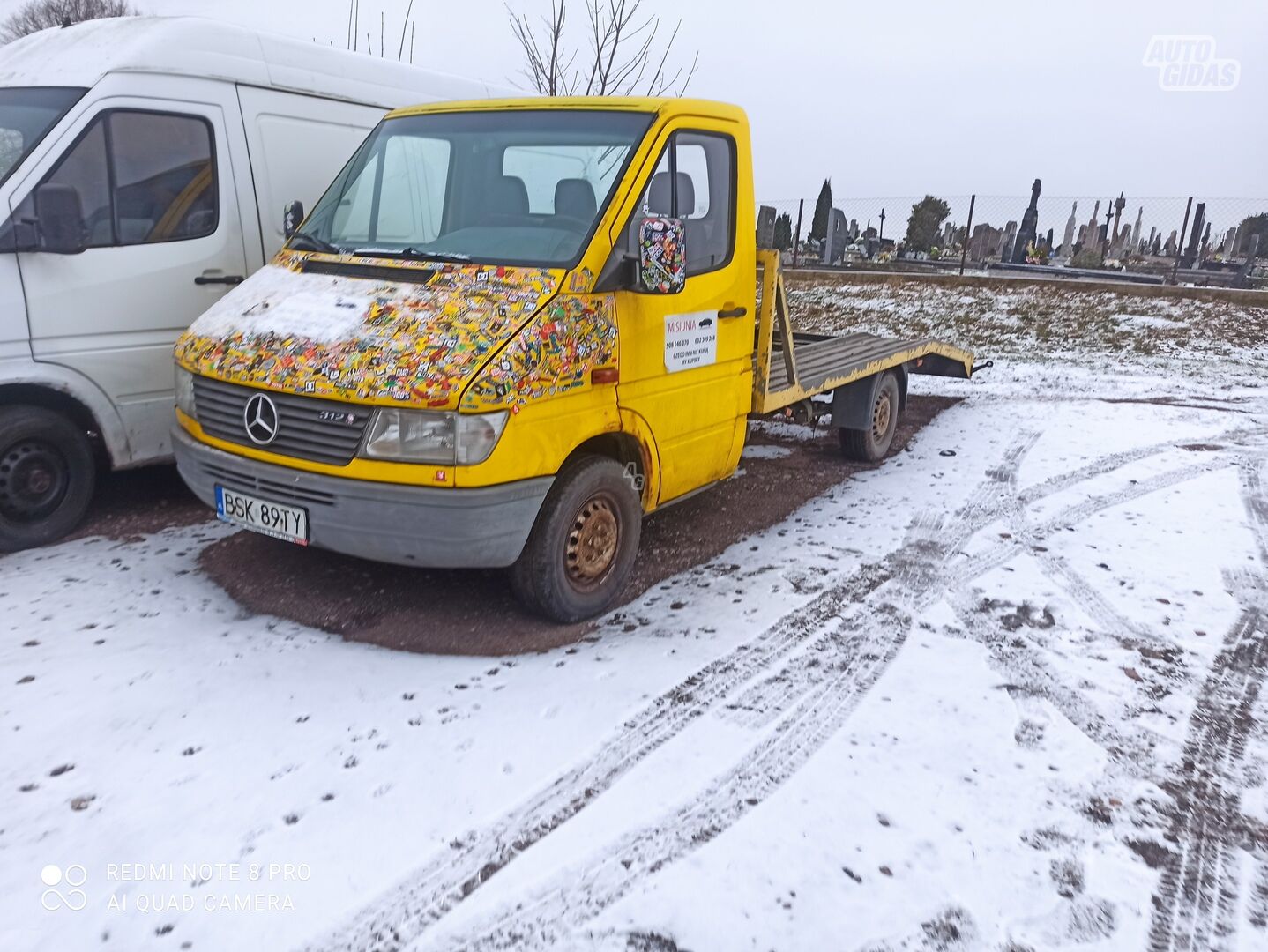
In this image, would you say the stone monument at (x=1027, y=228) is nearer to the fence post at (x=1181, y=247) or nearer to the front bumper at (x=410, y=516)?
the fence post at (x=1181, y=247)

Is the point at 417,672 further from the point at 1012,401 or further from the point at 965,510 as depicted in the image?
the point at 1012,401

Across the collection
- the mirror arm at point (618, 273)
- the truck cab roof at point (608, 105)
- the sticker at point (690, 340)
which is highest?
the truck cab roof at point (608, 105)

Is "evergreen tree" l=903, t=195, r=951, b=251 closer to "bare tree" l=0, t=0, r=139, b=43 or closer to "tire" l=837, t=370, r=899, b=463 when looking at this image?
"tire" l=837, t=370, r=899, b=463

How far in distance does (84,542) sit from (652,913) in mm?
4023

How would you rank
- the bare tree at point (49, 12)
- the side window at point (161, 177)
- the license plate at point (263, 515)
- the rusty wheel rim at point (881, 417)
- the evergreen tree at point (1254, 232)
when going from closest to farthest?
the license plate at point (263, 515) → the side window at point (161, 177) → the rusty wheel rim at point (881, 417) → the evergreen tree at point (1254, 232) → the bare tree at point (49, 12)

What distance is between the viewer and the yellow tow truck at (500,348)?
354 centimetres

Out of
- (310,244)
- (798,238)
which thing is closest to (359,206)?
(310,244)

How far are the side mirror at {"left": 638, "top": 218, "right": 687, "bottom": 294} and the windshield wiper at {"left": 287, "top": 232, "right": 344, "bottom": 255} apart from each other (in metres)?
1.62

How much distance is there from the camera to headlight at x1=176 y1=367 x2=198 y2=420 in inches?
163

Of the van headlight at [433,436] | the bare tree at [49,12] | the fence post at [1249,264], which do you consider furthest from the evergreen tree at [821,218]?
the bare tree at [49,12]

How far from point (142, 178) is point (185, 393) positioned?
1.62 meters

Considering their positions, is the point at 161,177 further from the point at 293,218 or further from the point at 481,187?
the point at 481,187

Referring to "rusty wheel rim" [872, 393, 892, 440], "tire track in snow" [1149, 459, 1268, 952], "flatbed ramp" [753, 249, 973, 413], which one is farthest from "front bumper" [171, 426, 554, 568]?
"rusty wheel rim" [872, 393, 892, 440]

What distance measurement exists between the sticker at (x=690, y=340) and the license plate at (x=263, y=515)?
6.18 ft
